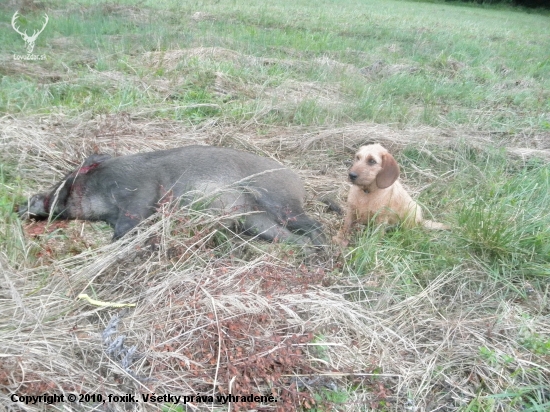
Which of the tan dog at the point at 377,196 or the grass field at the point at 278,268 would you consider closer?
the grass field at the point at 278,268

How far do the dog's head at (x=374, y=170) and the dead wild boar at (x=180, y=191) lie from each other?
1.79ft

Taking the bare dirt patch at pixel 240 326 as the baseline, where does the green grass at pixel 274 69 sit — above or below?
above

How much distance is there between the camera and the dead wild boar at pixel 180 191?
399 cm

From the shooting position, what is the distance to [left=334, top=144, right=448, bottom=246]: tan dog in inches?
157

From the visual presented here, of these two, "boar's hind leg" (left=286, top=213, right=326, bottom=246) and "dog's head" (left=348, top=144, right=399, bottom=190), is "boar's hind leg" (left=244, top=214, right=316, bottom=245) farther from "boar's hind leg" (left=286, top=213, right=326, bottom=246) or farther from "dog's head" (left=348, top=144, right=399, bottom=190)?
"dog's head" (left=348, top=144, right=399, bottom=190)

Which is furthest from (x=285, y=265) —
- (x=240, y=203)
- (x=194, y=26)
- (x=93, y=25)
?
(x=194, y=26)

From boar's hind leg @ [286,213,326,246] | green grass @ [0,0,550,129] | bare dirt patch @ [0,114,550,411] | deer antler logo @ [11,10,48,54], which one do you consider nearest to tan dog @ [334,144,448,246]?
boar's hind leg @ [286,213,326,246]

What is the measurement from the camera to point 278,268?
3.35 m

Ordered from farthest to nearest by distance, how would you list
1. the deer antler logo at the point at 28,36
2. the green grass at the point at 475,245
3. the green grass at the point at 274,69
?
1. the deer antler logo at the point at 28,36
2. the green grass at the point at 274,69
3. the green grass at the point at 475,245

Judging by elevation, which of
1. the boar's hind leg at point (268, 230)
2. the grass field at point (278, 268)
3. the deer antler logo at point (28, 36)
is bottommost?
the boar's hind leg at point (268, 230)

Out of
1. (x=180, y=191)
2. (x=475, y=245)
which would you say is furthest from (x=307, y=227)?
(x=475, y=245)

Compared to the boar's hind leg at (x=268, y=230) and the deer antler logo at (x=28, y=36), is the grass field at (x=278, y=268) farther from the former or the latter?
the deer antler logo at (x=28, y=36)

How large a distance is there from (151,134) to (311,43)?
5.76 m

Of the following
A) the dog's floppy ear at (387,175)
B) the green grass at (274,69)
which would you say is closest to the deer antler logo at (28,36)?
the green grass at (274,69)
